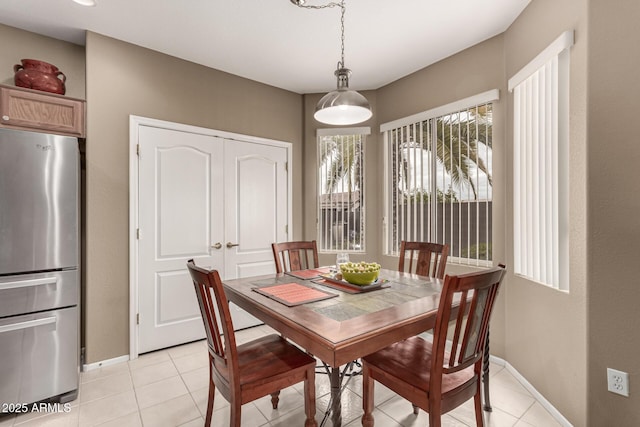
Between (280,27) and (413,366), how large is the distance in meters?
2.61

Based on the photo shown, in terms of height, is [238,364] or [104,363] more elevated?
[238,364]

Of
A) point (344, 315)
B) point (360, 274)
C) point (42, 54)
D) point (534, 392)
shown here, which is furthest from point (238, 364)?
point (42, 54)

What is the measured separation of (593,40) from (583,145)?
56cm

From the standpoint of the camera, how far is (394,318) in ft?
4.47

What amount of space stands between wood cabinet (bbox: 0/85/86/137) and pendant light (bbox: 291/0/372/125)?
5.98ft

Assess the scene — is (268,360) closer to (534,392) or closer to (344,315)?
(344,315)

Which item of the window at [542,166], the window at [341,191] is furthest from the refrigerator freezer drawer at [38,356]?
the window at [542,166]

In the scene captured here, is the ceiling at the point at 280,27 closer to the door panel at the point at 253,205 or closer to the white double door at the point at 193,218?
the white double door at the point at 193,218

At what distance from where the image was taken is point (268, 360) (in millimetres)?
1629

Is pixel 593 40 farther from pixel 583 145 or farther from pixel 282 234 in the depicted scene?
pixel 282 234

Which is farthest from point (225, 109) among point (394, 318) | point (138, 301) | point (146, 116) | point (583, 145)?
point (583, 145)

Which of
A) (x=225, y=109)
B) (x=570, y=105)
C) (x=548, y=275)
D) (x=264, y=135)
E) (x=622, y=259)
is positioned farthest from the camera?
(x=264, y=135)

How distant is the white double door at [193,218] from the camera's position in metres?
2.82

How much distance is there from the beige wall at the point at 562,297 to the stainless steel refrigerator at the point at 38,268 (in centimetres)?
318
